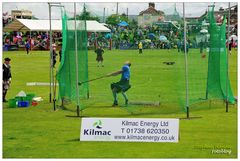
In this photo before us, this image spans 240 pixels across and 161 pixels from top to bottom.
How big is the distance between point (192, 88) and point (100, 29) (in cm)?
2412

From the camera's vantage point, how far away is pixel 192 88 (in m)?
20.6

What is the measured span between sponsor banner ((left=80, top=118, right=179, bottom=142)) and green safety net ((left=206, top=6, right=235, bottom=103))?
502 centimetres

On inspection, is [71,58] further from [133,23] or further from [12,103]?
[133,23]

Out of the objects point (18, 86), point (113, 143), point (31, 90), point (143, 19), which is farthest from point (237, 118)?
point (143, 19)

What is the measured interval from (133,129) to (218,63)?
19.1 feet

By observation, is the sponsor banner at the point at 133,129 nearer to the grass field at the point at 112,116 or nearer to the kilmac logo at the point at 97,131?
the kilmac logo at the point at 97,131

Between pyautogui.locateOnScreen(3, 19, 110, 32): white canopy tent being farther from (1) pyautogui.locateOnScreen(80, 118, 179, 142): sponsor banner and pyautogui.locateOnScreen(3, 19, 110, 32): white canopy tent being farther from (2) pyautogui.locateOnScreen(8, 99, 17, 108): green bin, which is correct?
(1) pyautogui.locateOnScreen(80, 118, 179, 142): sponsor banner

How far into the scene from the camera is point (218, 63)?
17234 millimetres

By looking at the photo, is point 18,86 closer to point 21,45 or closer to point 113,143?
point 113,143

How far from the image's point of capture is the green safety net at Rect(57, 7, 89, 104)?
55.1 feet

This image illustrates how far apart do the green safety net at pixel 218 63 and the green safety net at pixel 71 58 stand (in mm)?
3901

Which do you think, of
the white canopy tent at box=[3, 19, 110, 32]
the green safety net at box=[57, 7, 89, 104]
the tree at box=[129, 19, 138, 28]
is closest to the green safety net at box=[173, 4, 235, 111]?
the green safety net at box=[57, 7, 89, 104]

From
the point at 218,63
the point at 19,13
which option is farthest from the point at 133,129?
the point at 19,13

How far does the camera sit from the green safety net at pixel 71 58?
16797 millimetres
